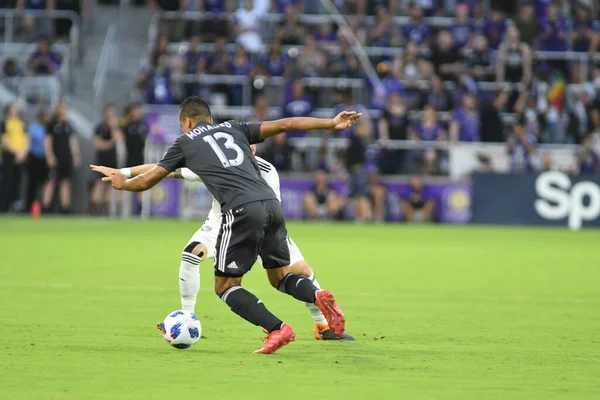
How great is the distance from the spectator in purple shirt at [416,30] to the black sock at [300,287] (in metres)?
21.6

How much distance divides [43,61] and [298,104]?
6636 millimetres

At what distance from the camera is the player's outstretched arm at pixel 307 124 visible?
773 cm

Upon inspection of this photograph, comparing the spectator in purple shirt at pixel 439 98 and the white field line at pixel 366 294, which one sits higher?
the spectator in purple shirt at pixel 439 98

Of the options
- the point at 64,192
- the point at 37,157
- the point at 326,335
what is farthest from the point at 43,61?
the point at 326,335

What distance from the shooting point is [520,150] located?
27047 millimetres

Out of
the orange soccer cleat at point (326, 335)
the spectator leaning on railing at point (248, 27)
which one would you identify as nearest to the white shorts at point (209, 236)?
the orange soccer cleat at point (326, 335)

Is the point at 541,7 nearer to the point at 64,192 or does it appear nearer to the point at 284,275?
the point at 64,192

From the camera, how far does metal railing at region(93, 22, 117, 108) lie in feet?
98.2

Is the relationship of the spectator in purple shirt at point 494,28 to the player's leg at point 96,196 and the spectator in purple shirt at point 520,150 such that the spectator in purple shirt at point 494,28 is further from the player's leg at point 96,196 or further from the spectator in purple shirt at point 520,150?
the player's leg at point 96,196

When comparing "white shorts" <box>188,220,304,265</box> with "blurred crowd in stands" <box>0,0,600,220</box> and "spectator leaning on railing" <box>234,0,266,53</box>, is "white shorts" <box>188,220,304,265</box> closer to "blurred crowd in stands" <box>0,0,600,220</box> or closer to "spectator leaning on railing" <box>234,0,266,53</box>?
"blurred crowd in stands" <box>0,0,600,220</box>

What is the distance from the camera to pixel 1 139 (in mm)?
26625

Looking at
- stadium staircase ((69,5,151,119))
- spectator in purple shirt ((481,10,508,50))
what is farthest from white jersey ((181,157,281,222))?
spectator in purple shirt ((481,10,508,50))

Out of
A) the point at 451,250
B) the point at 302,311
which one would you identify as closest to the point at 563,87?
the point at 451,250

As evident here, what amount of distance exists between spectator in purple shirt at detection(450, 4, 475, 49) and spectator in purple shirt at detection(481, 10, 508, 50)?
1.18ft
